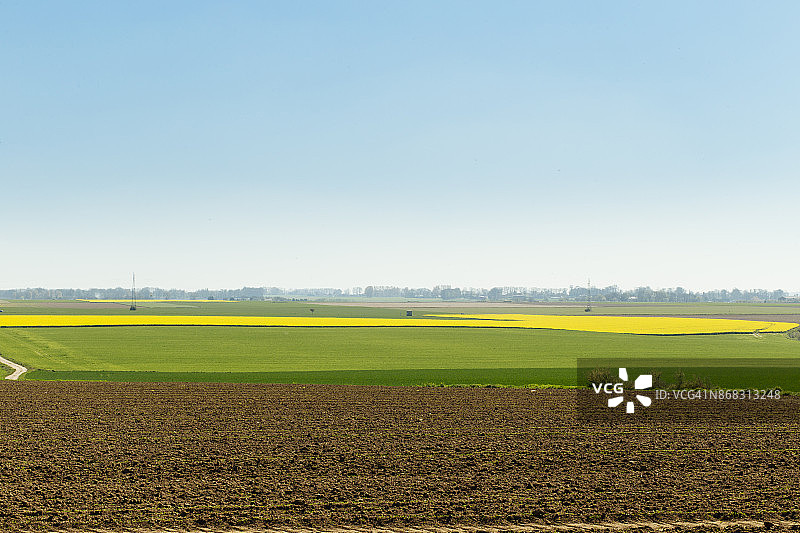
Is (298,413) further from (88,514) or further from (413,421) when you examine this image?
(88,514)

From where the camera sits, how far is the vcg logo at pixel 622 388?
25909mm

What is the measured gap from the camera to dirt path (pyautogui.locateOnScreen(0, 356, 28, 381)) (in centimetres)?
3678

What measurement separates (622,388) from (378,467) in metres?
17.6

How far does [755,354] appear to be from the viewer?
2069 inches

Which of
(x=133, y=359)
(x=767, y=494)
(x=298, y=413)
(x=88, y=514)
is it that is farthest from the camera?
(x=133, y=359)

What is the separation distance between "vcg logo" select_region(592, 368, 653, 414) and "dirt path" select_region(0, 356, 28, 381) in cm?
2967

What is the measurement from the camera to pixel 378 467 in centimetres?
1659

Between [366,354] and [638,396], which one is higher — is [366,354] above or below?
below

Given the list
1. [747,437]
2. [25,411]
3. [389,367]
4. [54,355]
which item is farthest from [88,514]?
[54,355]

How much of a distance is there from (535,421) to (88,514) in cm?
1434
